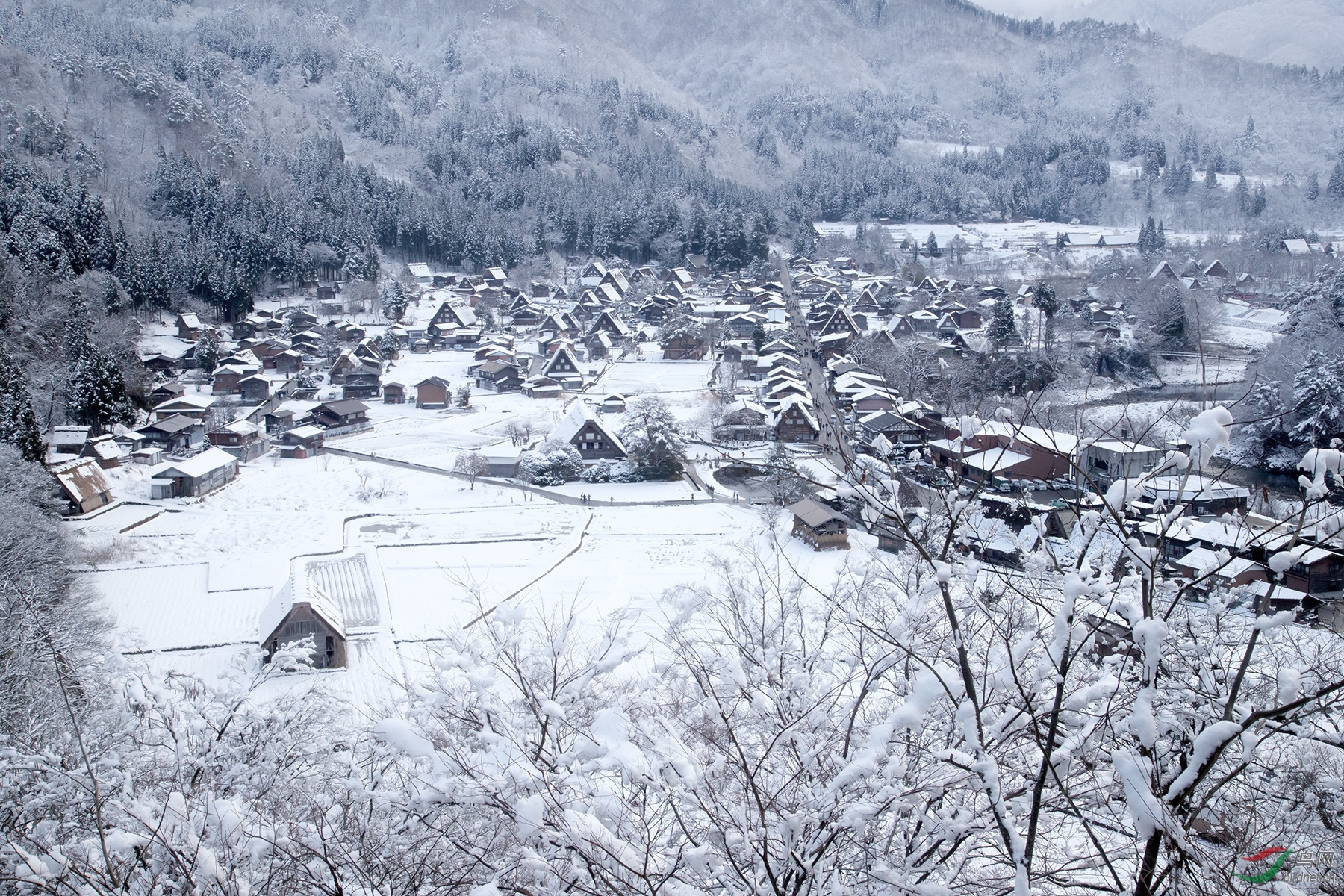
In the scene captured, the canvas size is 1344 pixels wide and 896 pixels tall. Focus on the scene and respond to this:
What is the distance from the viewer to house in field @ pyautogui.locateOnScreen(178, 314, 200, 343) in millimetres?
20172

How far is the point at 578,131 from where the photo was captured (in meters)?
51.6

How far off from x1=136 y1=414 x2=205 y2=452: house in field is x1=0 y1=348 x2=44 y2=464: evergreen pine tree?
9.25 feet

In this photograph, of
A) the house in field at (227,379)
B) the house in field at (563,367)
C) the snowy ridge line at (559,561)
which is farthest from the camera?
the house in field at (563,367)

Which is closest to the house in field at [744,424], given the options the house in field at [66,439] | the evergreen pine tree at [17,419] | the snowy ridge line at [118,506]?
the snowy ridge line at [118,506]

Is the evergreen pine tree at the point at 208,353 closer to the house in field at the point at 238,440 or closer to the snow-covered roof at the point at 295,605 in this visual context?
the house in field at the point at 238,440

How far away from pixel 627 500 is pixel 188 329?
48.0 ft

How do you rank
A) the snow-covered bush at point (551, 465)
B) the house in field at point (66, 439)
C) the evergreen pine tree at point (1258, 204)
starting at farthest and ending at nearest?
the evergreen pine tree at point (1258, 204) < the snow-covered bush at point (551, 465) < the house in field at point (66, 439)

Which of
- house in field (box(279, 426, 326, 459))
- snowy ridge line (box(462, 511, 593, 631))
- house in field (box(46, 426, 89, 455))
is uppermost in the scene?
house in field (box(46, 426, 89, 455))

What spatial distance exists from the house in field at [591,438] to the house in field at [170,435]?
6.18m

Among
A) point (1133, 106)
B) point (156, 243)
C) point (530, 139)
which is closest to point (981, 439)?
point (156, 243)

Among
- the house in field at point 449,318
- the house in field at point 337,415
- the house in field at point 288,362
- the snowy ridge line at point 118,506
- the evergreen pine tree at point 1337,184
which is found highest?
the evergreen pine tree at point 1337,184

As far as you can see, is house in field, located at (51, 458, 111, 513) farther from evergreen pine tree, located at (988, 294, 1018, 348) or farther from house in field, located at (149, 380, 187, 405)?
evergreen pine tree, located at (988, 294, 1018, 348)

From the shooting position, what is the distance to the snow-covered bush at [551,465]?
40.8 feet

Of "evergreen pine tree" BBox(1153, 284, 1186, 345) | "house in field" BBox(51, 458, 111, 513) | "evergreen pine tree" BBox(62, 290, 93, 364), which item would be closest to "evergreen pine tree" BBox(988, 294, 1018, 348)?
"evergreen pine tree" BBox(1153, 284, 1186, 345)
